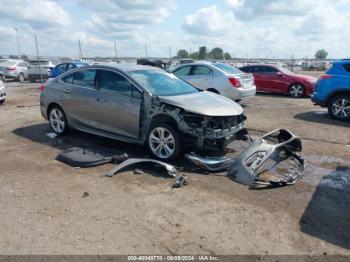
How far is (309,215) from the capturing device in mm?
4363

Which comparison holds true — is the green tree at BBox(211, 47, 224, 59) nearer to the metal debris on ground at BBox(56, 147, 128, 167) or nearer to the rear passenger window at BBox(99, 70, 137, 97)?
the rear passenger window at BBox(99, 70, 137, 97)

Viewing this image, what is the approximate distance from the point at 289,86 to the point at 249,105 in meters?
3.66

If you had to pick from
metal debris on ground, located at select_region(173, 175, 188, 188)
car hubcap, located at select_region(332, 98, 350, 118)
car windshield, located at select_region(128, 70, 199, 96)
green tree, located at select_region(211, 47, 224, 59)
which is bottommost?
metal debris on ground, located at select_region(173, 175, 188, 188)

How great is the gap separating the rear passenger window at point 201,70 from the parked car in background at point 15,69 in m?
19.0

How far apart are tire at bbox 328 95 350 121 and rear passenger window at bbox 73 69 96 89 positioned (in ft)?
22.9

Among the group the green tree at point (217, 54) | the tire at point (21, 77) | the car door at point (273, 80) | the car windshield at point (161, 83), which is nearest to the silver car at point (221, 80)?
the car door at point (273, 80)

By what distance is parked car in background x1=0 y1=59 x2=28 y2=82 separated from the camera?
27.0 m

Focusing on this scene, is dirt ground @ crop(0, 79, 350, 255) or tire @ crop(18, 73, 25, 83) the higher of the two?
tire @ crop(18, 73, 25, 83)

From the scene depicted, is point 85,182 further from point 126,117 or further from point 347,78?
point 347,78

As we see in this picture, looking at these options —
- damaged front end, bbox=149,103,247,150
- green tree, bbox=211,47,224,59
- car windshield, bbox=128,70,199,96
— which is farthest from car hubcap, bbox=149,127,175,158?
green tree, bbox=211,47,224,59

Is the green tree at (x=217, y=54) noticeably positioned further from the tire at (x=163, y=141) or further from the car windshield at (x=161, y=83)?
the tire at (x=163, y=141)

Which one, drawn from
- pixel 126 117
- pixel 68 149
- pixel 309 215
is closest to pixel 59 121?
pixel 68 149

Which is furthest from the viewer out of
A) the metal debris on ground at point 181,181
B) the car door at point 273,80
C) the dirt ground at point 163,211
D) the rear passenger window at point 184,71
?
the car door at point 273,80

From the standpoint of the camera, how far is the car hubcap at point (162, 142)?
246 inches
